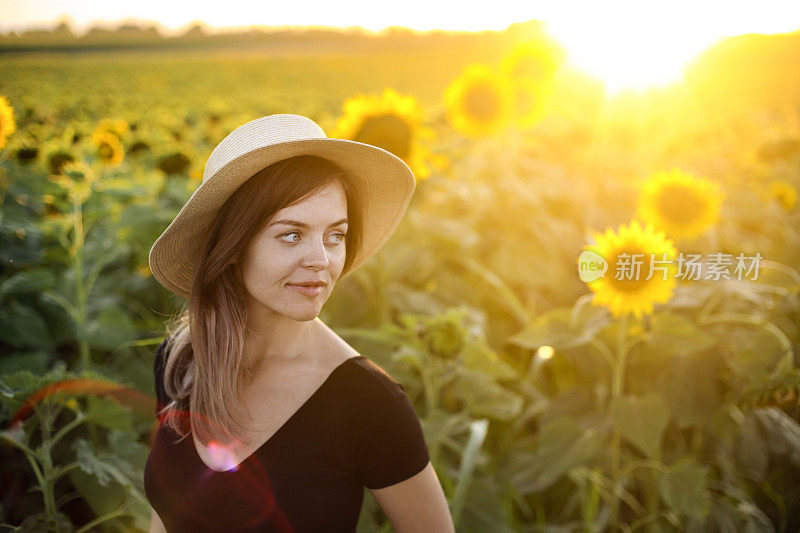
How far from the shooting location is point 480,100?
3156 millimetres

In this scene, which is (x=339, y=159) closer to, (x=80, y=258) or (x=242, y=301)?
(x=242, y=301)

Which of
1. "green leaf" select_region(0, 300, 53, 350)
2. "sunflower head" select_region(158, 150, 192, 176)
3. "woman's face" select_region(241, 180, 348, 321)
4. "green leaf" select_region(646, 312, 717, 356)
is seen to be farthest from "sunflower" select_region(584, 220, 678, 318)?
"sunflower head" select_region(158, 150, 192, 176)

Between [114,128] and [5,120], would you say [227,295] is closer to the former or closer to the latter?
[5,120]

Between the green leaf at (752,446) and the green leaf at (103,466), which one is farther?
the green leaf at (752,446)

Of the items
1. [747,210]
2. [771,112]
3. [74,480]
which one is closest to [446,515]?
[74,480]

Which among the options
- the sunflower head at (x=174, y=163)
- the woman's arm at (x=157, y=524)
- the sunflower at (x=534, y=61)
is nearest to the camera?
the woman's arm at (x=157, y=524)

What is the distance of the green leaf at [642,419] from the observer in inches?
62.5

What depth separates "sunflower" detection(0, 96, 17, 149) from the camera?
195 cm

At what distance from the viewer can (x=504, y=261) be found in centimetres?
261

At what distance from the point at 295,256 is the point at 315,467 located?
394 mm

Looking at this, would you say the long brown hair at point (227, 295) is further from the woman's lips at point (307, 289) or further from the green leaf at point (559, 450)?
the green leaf at point (559, 450)

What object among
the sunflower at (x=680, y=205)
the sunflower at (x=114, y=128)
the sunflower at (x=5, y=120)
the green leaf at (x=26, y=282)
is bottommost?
the green leaf at (x=26, y=282)

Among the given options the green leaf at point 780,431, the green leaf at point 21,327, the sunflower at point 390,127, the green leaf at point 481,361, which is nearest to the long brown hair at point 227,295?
the green leaf at point 481,361

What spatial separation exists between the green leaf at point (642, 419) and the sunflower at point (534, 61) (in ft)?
7.47
